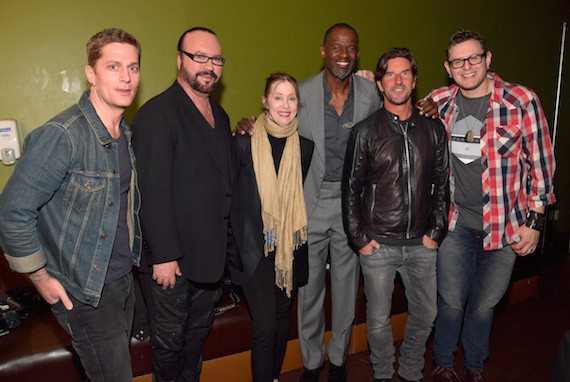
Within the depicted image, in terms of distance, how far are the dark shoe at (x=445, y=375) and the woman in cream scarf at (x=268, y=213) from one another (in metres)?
1.13

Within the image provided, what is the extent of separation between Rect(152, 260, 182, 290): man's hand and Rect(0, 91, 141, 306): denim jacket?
33 centimetres

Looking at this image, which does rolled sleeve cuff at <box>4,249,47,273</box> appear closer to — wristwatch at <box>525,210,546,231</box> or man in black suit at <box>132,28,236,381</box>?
man in black suit at <box>132,28,236,381</box>

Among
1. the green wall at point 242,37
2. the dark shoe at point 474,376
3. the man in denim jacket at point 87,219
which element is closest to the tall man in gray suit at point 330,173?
the dark shoe at point 474,376

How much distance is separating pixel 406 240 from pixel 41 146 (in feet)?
5.90

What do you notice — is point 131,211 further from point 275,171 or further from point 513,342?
point 513,342

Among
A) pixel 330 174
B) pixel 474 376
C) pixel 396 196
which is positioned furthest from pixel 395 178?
pixel 474 376

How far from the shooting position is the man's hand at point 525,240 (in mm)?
2326

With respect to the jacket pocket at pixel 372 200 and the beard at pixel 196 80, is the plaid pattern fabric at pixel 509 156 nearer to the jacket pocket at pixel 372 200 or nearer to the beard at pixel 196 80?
the jacket pocket at pixel 372 200

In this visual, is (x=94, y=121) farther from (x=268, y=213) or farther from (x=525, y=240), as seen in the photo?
(x=525, y=240)

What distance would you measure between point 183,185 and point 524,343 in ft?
9.50

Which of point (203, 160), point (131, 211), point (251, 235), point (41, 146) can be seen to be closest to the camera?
point (41, 146)

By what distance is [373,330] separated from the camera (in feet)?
7.84

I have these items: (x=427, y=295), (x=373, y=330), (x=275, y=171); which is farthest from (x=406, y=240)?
(x=275, y=171)

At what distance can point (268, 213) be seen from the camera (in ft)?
7.17
